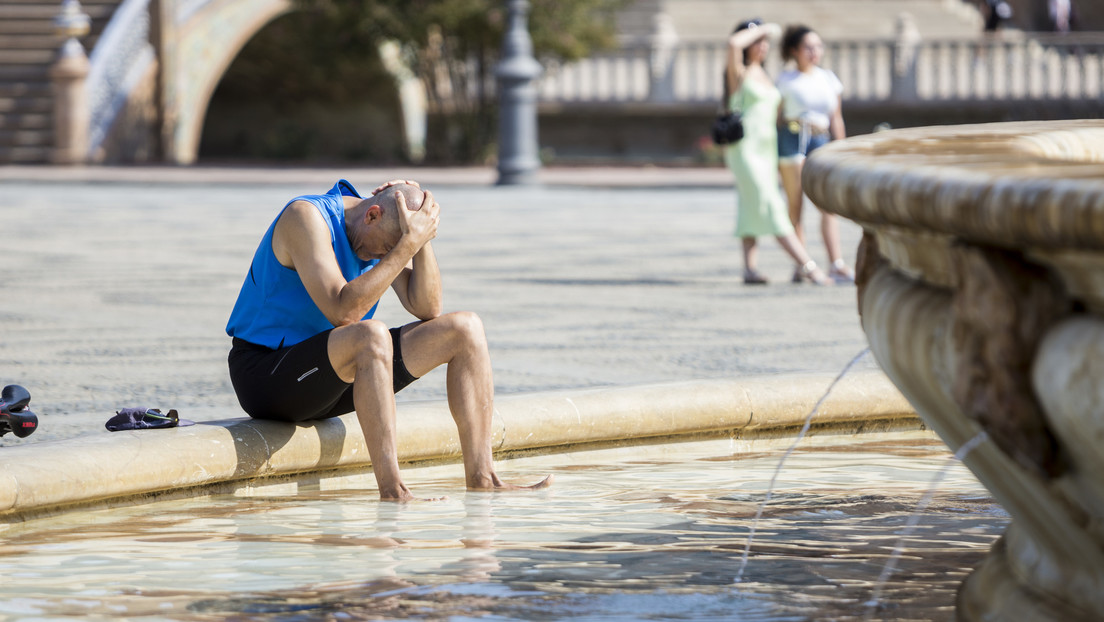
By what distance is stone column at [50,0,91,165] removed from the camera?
24562mm

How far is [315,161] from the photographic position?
27531 mm

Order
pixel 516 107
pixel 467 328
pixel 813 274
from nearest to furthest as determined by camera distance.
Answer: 1. pixel 467 328
2. pixel 813 274
3. pixel 516 107

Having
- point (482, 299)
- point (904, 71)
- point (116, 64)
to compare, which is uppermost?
point (116, 64)

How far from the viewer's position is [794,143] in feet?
32.0

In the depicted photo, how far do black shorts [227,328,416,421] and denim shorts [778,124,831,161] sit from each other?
18.2 ft

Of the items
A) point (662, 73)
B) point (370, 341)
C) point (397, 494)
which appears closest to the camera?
point (397, 494)

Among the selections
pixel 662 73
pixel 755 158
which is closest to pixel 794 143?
pixel 755 158

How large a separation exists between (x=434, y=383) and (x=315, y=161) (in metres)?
22.0

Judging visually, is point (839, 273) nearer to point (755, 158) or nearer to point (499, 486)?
point (755, 158)

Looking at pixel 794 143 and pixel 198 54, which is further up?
pixel 198 54

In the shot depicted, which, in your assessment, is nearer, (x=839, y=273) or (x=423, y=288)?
(x=423, y=288)

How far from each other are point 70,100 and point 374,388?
21.6 meters

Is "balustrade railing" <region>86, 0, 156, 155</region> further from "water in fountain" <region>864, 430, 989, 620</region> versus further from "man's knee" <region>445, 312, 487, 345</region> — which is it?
"water in fountain" <region>864, 430, 989, 620</region>

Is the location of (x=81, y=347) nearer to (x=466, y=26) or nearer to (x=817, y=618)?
(x=817, y=618)
